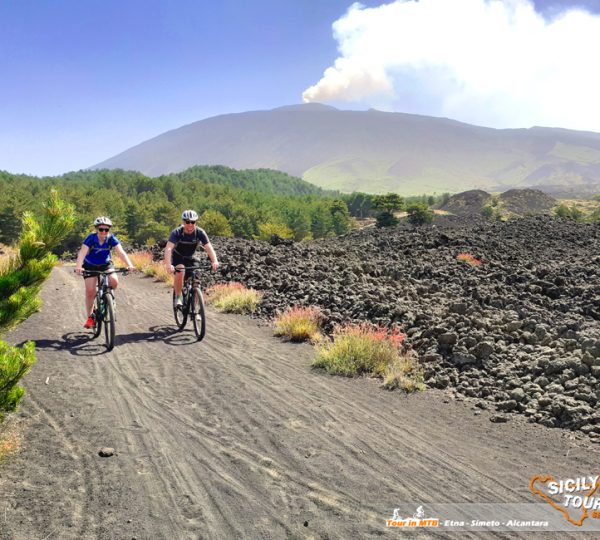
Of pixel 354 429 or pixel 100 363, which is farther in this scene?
pixel 100 363

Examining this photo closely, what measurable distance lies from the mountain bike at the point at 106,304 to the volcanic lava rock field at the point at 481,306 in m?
4.09

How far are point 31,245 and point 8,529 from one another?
2.51m

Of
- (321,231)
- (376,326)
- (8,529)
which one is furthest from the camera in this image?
(321,231)

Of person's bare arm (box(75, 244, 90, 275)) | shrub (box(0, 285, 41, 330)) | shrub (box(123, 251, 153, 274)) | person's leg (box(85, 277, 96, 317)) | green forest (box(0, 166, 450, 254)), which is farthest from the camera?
green forest (box(0, 166, 450, 254))

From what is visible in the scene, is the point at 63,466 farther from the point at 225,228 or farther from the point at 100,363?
the point at 225,228

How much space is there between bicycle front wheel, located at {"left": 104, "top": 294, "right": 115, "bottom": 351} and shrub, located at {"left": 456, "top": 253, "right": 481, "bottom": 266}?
36.3 feet

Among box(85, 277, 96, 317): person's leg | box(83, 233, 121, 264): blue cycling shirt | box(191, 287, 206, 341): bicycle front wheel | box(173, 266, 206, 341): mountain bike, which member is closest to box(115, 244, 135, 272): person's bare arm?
box(83, 233, 121, 264): blue cycling shirt

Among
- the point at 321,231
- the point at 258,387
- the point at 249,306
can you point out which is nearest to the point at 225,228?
the point at 321,231

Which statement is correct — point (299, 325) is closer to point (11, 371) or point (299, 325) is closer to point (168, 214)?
point (11, 371)

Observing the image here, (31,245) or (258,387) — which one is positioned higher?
(31,245)

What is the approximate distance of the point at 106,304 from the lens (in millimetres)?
7914

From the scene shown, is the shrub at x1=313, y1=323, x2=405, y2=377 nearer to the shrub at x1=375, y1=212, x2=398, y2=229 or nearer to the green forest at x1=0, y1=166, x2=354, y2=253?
the green forest at x1=0, y1=166, x2=354, y2=253

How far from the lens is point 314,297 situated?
1127cm

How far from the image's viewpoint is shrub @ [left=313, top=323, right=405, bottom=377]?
7223 mm
